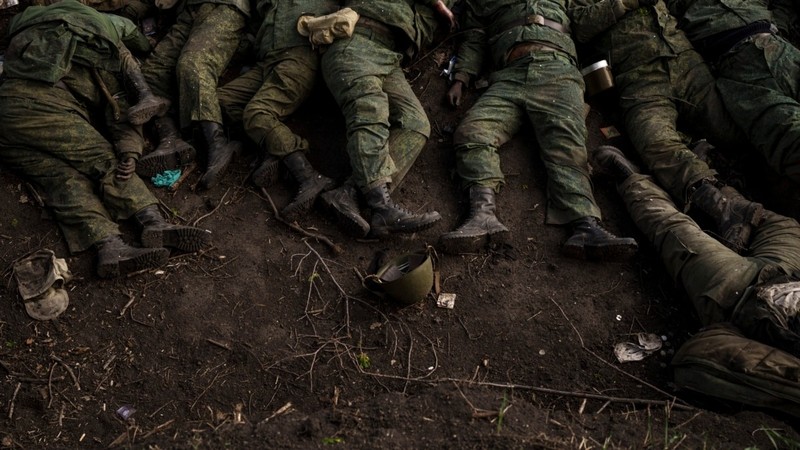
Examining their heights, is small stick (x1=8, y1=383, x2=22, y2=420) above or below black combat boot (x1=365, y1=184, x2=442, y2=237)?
below

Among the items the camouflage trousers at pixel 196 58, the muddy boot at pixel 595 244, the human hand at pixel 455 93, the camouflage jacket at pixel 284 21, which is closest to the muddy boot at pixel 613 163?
the muddy boot at pixel 595 244

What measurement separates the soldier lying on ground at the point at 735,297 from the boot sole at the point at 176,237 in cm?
298

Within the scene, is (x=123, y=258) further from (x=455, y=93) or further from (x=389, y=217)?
(x=455, y=93)

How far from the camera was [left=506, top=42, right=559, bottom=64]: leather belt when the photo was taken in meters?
5.55

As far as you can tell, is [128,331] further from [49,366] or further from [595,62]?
[595,62]

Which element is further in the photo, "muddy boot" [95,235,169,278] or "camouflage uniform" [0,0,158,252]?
"camouflage uniform" [0,0,158,252]

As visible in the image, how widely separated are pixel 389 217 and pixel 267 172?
96 cm

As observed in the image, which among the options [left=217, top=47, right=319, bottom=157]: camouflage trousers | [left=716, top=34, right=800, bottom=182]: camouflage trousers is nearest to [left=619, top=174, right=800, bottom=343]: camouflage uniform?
[left=716, top=34, right=800, bottom=182]: camouflage trousers

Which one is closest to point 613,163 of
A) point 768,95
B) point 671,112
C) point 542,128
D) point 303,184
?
point 542,128

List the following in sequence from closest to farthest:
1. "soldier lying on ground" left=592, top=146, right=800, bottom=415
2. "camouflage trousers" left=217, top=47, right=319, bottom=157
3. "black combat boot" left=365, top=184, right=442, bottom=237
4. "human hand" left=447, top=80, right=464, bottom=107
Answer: "soldier lying on ground" left=592, top=146, right=800, bottom=415, "black combat boot" left=365, top=184, right=442, bottom=237, "camouflage trousers" left=217, top=47, right=319, bottom=157, "human hand" left=447, top=80, right=464, bottom=107

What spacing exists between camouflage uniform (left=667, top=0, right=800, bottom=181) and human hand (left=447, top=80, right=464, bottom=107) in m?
1.97

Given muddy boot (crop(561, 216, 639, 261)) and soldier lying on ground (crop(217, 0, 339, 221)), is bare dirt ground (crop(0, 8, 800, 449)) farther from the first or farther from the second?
soldier lying on ground (crop(217, 0, 339, 221))

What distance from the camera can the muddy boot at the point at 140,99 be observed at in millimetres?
5105

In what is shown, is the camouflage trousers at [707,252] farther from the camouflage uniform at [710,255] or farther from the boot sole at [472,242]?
the boot sole at [472,242]
